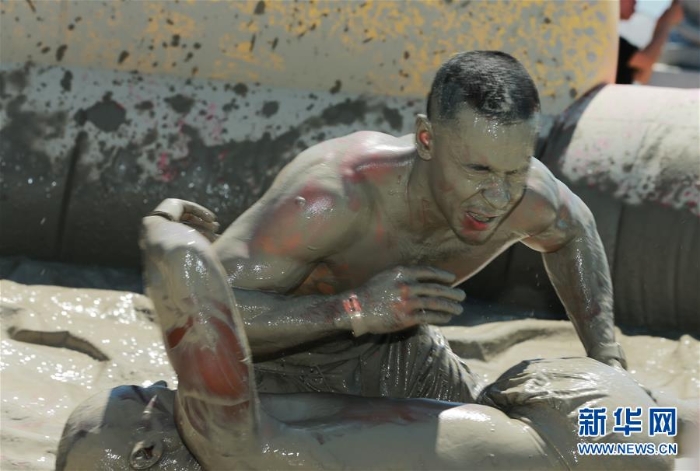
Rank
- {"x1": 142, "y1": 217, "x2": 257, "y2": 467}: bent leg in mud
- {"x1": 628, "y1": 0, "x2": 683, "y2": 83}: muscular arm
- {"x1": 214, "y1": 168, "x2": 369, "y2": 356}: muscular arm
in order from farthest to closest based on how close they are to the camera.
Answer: {"x1": 628, "y1": 0, "x2": 683, "y2": 83}: muscular arm → {"x1": 214, "y1": 168, "x2": 369, "y2": 356}: muscular arm → {"x1": 142, "y1": 217, "x2": 257, "y2": 467}: bent leg in mud

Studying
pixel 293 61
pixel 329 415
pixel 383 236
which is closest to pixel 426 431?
pixel 329 415

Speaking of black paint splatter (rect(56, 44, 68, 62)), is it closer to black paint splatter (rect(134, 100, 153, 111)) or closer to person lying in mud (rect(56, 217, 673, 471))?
black paint splatter (rect(134, 100, 153, 111))

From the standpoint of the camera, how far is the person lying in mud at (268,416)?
2246 millimetres

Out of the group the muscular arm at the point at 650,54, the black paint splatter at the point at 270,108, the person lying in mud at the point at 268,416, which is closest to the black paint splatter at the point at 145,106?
the black paint splatter at the point at 270,108

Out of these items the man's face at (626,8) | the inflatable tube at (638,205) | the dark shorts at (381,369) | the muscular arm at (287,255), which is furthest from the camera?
the man's face at (626,8)

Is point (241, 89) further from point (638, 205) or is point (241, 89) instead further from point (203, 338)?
point (203, 338)

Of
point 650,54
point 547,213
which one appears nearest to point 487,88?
point 547,213

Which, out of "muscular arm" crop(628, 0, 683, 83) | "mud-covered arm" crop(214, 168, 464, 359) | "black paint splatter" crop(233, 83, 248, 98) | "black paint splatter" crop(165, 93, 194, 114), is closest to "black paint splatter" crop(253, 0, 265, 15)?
"black paint splatter" crop(233, 83, 248, 98)

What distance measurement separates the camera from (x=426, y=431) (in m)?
2.42

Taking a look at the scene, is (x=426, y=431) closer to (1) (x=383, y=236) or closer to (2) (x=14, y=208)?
(1) (x=383, y=236)

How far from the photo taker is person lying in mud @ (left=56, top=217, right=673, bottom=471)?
2246mm

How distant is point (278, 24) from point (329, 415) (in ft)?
7.79

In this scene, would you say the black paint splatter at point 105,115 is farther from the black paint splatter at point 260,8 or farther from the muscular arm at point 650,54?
the muscular arm at point 650,54

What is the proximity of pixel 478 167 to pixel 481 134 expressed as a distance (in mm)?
76
